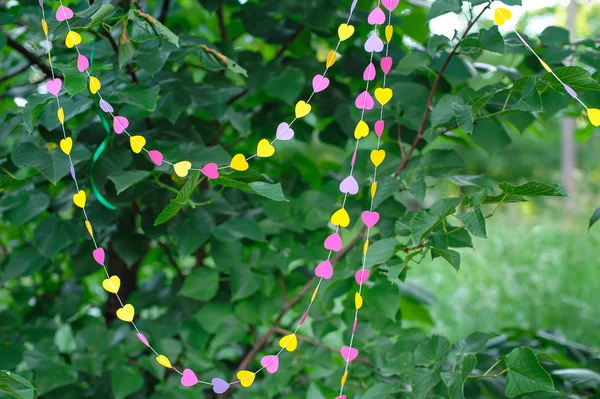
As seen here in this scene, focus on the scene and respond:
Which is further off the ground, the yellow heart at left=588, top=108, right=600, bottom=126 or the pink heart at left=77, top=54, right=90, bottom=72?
the yellow heart at left=588, top=108, right=600, bottom=126

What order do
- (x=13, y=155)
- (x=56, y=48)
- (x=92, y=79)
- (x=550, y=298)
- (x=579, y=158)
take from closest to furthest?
(x=92, y=79)
(x=13, y=155)
(x=56, y=48)
(x=550, y=298)
(x=579, y=158)

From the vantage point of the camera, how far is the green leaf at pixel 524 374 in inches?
26.2

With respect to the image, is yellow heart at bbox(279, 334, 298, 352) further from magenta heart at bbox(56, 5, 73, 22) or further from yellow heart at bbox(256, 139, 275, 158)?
magenta heart at bbox(56, 5, 73, 22)

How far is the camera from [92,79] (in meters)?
0.66

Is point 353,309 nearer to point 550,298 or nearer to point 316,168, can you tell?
point 316,168

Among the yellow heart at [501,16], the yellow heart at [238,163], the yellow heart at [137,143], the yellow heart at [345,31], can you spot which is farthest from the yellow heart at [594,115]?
the yellow heart at [137,143]

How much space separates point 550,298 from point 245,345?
1.75 metres

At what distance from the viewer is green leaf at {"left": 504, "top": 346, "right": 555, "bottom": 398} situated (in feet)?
2.19

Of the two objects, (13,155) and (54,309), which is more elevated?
(13,155)

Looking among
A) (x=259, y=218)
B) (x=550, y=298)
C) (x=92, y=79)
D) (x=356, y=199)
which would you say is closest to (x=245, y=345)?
(x=259, y=218)

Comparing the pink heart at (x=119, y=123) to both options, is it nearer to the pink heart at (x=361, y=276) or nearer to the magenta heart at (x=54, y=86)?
the magenta heart at (x=54, y=86)

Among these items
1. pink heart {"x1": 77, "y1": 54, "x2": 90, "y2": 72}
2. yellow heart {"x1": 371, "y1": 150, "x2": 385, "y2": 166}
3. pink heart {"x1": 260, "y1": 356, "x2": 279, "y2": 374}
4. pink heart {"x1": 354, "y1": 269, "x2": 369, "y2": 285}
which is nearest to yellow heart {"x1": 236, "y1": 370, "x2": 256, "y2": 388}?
pink heart {"x1": 260, "y1": 356, "x2": 279, "y2": 374}

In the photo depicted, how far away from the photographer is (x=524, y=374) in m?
0.68

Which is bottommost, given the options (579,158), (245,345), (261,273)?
(579,158)
